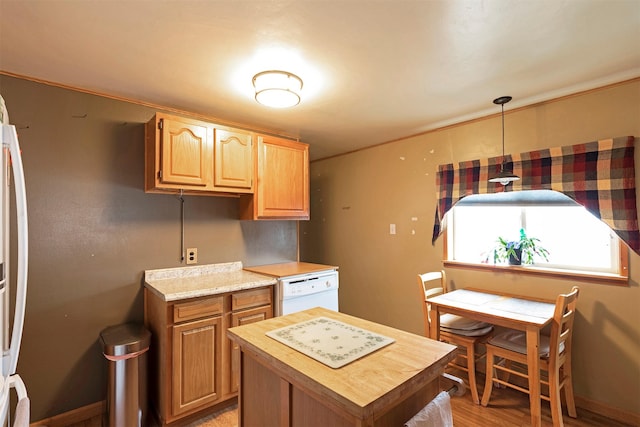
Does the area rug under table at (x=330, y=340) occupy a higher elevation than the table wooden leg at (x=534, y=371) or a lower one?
higher

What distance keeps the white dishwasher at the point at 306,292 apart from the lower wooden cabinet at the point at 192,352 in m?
0.26

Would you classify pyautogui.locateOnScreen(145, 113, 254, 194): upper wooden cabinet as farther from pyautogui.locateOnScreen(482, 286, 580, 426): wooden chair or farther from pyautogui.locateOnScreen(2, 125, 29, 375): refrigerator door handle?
pyautogui.locateOnScreen(482, 286, 580, 426): wooden chair

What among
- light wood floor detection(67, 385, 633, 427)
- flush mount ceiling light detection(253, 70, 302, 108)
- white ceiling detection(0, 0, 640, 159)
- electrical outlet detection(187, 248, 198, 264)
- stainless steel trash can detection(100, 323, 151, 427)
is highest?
white ceiling detection(0, 0, 640, 159)

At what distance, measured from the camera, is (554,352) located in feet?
6.45

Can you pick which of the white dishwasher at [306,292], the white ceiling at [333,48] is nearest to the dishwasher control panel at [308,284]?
the white dishwasher at [306,292]

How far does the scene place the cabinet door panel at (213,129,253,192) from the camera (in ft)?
8.24

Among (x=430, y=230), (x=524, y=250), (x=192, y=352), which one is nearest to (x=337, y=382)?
(x=192, y=352)

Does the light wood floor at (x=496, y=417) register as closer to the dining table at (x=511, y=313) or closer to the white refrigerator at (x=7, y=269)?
the dining table at (x=511, y=313)

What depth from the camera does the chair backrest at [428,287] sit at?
2.62m

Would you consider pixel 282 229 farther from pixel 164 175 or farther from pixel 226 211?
pixel 164 175

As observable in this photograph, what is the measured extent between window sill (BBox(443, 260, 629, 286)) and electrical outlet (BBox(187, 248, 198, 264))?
232cm

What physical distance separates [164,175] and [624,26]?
110 inches

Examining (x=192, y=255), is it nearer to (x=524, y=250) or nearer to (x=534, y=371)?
(x=534, y=371)

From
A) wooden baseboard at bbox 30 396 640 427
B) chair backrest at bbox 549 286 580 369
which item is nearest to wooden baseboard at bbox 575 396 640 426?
wooden baseboard at bbox 30 396 640 427
